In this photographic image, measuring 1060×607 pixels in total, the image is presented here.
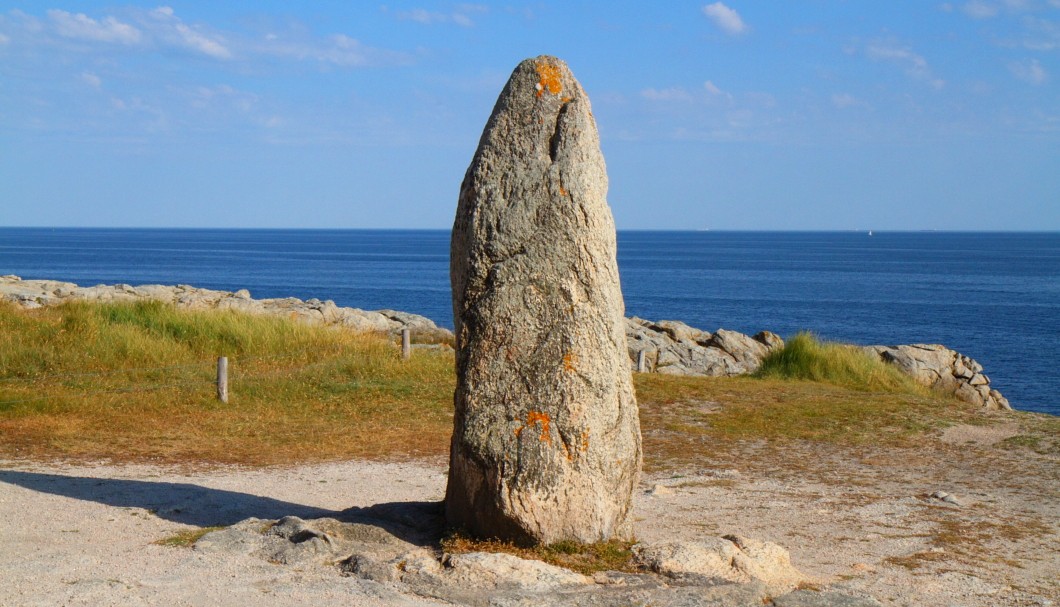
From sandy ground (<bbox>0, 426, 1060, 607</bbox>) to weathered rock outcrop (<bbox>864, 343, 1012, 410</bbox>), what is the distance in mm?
10089

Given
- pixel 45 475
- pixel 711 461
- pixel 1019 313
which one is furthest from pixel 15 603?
pixel 1019 313

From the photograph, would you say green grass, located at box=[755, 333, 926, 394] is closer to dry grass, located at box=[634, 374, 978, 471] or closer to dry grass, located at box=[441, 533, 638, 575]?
dry grass, located at box=[634, 374, 978, 471]

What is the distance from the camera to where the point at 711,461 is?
12.1 metres

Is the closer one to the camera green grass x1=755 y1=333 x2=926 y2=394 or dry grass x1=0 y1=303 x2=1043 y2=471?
dry grass x1=0 y1=303 x2=1043 y2=471

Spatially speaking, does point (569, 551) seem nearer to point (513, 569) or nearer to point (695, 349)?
point (513, 569)

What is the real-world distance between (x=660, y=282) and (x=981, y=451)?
71784 millimetres

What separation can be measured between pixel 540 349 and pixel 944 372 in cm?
1868

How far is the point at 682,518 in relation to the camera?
9234 millimetres

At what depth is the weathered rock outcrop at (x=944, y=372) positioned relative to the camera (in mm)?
22578

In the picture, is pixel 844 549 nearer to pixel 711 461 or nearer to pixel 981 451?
pixel 711 461

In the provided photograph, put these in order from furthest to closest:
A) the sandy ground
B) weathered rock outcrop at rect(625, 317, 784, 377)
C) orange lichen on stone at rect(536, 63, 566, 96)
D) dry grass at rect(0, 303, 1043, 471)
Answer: weathered rock outcrop at rect(625, 317, 784, 377), dry grass at rect(0, 303, 1043, 471), orange lichen on stone at rect(536, 63, 566, 96), the sandy ground

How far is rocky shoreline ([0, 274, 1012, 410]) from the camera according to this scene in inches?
904

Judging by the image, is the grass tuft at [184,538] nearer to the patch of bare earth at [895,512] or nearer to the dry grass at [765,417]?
the patch of bare earth at [895,512]

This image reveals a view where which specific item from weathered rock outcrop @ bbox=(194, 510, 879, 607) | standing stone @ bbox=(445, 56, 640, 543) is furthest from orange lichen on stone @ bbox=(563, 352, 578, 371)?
weathered rock outcrop @ bbox=(194, 510, 879, 607)
